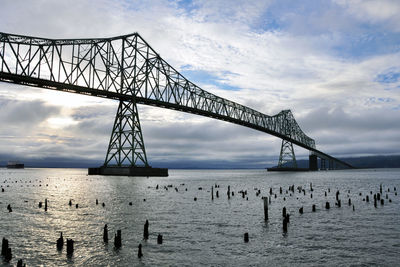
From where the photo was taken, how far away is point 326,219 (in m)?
29.8

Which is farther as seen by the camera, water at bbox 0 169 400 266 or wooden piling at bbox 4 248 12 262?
water at bbox 0 169 400 266

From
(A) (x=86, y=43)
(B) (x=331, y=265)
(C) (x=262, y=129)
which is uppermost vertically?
(A) (x=86, y=43)

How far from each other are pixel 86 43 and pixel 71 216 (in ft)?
204

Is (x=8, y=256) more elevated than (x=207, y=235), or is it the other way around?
(x=8, y=256)

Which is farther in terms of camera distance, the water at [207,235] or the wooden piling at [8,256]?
the water at [207,235]

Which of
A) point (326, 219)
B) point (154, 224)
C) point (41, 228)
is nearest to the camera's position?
point (41, 228)

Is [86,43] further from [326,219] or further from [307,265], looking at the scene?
[307,265]

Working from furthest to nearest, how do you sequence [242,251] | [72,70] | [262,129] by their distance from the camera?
1. [262,129]
2. [72,70]
3. [242,251]

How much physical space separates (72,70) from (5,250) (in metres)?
66.8

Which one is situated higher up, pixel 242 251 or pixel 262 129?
pixel 262 129

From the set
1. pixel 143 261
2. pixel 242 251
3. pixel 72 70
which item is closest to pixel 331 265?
pixel 242 251

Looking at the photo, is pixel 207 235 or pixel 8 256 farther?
pixel 207 235

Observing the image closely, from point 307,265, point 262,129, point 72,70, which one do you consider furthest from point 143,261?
point 262,129

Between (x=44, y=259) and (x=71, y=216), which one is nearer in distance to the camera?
(x=44, y=259)
